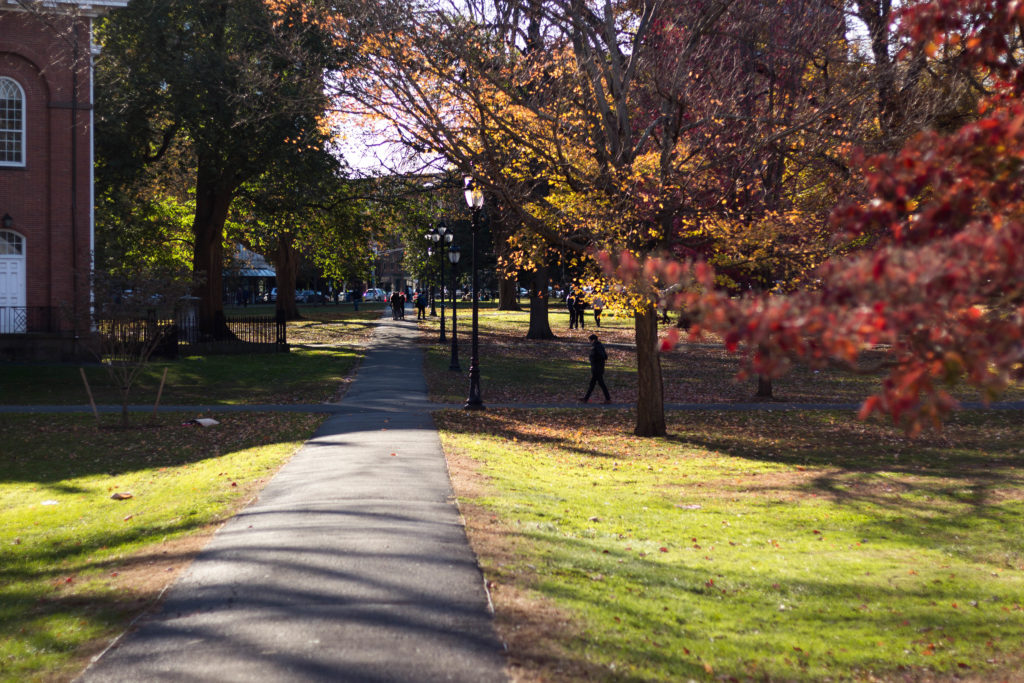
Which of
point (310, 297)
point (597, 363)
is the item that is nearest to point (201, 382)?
point (597, 363)

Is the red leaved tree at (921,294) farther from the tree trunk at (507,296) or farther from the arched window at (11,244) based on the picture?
the tree trunk at (507,296)

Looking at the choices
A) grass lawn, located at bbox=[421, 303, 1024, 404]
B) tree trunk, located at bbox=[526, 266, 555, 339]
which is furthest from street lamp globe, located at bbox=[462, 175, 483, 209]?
tree trunk, located at bbox=[526, 266, 555, 339]

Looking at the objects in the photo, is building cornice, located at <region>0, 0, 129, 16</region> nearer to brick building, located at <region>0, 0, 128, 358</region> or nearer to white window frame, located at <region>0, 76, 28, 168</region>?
brick building, located at <region>0, 0, 128, 358</region>

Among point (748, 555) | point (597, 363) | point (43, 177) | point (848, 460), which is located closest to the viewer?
point (748, 555)

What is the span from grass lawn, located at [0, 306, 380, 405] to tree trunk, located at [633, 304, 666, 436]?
8640 millimetres

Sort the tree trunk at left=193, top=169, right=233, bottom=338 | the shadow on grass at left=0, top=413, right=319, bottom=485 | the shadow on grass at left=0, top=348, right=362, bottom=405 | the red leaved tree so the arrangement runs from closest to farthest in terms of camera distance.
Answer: the red leaved tree → the shadow on grass at left=0, top=413, right=319, bottom=485 → the shadow on grass at left=0, top=348, right=362, bottom=405 → the tree trunk at left=193, top=169, right=233, bottom=338

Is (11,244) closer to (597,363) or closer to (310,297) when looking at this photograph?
(597,363)

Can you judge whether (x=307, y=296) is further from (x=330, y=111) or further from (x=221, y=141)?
(x=330, y=111)

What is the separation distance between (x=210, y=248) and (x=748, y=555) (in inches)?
1174

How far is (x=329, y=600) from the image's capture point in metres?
6.30

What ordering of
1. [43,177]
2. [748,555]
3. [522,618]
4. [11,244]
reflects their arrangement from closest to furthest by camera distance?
[522,618] < [748,555] < [43,177] < [11,244]

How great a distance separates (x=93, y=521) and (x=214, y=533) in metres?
2.57

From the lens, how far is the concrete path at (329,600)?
17.3 feet

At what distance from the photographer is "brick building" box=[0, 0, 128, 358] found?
2717 cm
